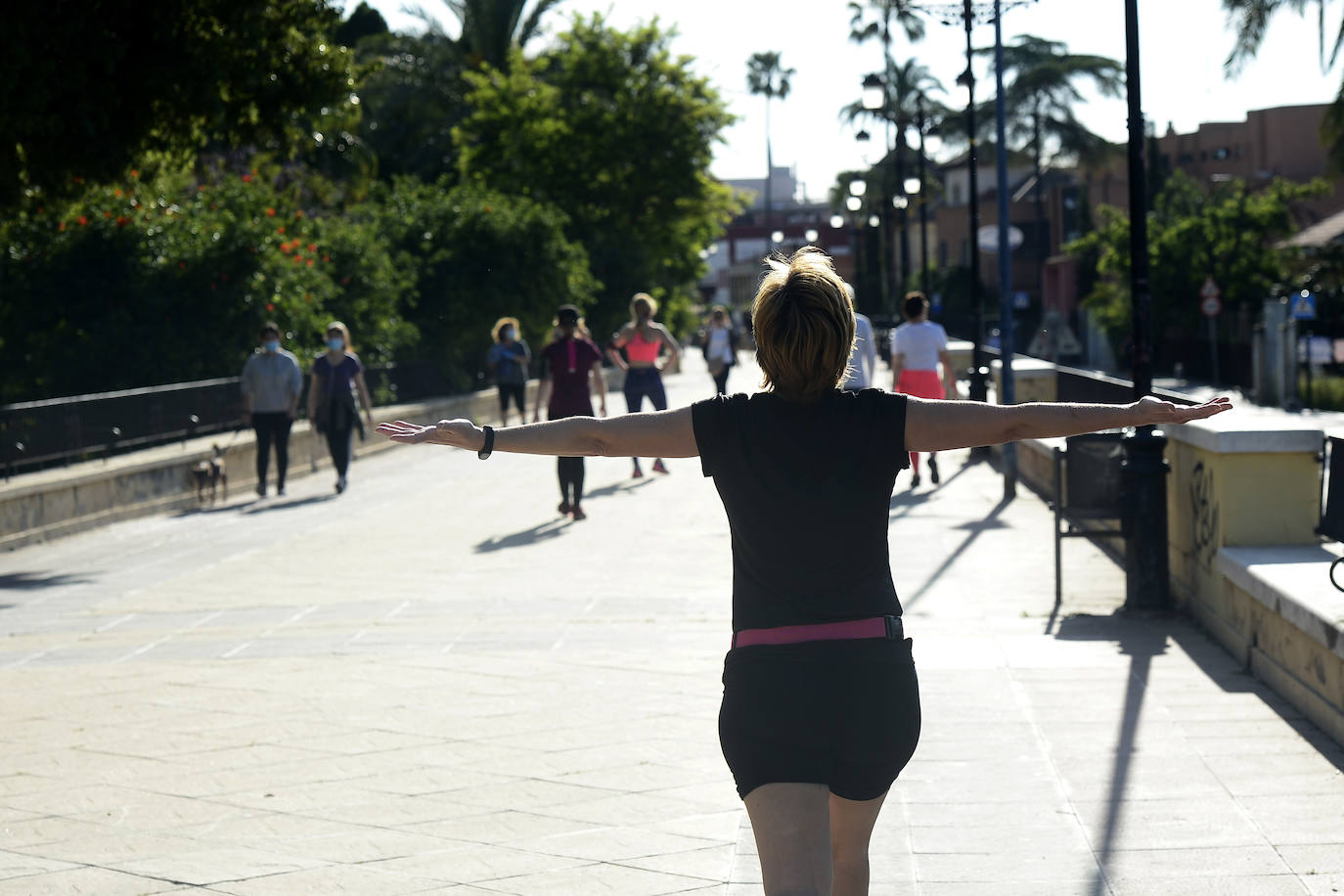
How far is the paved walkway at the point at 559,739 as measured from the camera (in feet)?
16.5

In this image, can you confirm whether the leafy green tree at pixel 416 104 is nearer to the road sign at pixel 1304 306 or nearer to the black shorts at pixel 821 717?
the road sign at pixel 1304 306

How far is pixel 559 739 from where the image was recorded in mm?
6688

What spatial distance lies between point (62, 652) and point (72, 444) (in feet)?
23.7

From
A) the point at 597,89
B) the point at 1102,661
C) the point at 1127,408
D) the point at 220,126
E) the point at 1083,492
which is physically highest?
the point at 597,89

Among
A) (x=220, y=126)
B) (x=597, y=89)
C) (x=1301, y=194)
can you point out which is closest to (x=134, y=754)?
(x=220, y=126)

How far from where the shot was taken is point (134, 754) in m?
6.60

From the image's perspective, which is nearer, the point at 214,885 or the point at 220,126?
the point at 214,885

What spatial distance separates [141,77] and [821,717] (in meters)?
12.2

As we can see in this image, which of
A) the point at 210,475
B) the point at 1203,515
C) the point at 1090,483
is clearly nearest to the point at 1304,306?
the point at 210,475

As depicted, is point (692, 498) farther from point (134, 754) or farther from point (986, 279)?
point (986, 279)

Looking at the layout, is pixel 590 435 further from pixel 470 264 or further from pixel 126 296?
pixel 470 264

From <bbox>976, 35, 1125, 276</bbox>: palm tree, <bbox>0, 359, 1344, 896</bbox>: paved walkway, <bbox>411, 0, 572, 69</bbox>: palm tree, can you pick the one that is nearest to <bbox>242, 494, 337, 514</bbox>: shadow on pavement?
<bbox>0, 359, 1344, 896</bbox>: paved walkway

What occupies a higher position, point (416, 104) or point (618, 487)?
point (416, 104)

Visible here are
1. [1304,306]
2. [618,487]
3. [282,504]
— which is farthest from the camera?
[1304,306]
